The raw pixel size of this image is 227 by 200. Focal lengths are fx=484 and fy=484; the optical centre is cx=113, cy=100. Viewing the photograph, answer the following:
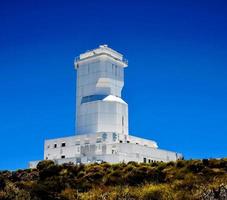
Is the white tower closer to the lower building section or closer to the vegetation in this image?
the lower building section

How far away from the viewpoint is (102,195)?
77.8 ft

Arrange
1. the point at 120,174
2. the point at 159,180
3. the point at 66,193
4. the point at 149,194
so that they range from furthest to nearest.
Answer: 1. the point at 120,174
2. the point at 159,180
3. the point at 66,193
4. the point at 149,194

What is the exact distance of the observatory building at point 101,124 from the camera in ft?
277

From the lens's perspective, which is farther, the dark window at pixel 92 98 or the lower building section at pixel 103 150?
the dark window at pixel 92 98

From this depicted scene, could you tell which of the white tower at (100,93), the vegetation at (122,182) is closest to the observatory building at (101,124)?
the white tower at (100,93)

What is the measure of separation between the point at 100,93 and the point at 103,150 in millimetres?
19379

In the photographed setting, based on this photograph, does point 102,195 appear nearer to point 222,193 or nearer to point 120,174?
point 222,193

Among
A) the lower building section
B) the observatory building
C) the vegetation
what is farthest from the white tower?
the vegetation

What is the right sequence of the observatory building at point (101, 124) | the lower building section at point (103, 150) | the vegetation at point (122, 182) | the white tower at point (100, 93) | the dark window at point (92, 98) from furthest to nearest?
the dark window at point (92, 98), the white tower at point (100, 93), the observatory building at point (101, 124), the lower building section at point (103, 150), the vegetation at point (122, 182)

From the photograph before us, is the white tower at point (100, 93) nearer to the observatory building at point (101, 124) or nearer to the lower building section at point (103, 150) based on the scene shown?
the observatory building at point (101, 124)

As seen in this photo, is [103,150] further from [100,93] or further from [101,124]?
[100,93]

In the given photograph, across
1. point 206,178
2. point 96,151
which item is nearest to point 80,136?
point 96,151

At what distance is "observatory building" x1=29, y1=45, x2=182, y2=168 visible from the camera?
277 feet

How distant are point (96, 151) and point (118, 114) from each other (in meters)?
13.8
